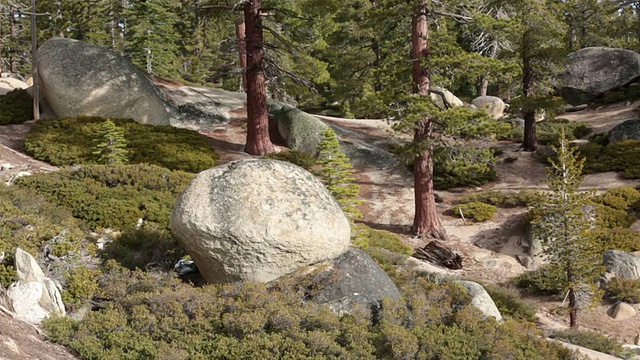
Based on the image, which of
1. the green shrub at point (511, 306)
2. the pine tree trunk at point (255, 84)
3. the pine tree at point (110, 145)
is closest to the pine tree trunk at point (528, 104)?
the pine tree trunk at point (255, 84)

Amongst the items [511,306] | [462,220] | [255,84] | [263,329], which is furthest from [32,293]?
[255,84]

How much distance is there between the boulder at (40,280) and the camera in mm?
8023

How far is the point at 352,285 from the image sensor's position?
9.12 metres

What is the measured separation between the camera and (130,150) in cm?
1975

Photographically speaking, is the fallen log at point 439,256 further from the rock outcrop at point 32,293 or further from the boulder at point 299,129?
the rock outcrop at point 32,293

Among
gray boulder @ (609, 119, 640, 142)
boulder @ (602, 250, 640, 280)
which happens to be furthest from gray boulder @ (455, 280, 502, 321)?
gray boulder @ (609, 119, 640, 142)

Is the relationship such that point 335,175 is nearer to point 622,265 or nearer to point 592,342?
point 592,342

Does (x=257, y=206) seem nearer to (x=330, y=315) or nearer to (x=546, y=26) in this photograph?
(x=330, y=315)

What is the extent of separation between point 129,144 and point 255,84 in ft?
15.6

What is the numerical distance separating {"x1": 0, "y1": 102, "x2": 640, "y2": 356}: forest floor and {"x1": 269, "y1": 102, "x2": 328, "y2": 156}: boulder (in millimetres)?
1703

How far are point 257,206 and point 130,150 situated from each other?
11.9 meters

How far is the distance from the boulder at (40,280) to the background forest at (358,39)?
35.0 feet

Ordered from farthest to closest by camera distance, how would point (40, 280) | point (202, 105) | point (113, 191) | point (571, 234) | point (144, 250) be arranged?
point (202, 105)
point (113, 191)
point (571, 234)
point (144, 250)
point (40, 280)

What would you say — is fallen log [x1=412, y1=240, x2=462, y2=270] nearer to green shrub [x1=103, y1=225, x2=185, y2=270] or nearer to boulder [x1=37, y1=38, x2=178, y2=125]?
green shrub [x1=103, y1=225, x2=185, y2=270]
